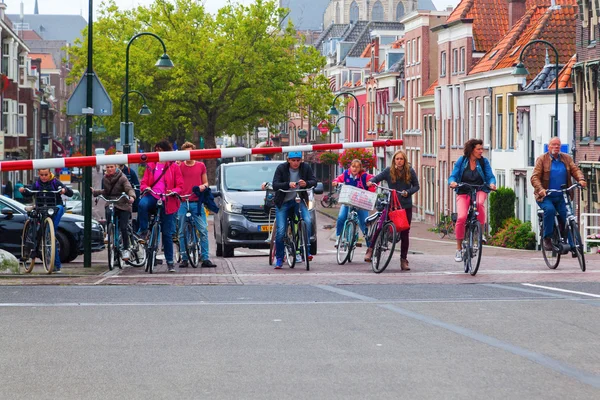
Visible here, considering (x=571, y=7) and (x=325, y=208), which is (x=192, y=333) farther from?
(x=325, y=208)

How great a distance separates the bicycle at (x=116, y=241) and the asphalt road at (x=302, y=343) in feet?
11.5

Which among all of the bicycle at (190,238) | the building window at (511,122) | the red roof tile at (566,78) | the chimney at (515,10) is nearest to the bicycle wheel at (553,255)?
the bicycle at (190,238)

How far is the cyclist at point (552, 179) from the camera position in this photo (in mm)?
15672

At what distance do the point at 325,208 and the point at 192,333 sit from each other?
68.8m

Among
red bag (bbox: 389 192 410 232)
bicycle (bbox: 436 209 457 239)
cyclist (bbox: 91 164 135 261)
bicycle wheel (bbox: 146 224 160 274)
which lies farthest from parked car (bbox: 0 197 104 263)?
bicycle (bbox: 436 209 457 239)

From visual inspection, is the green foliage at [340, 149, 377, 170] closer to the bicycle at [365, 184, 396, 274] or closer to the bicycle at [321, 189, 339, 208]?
the bicycle at [321, 189, 339, 208]

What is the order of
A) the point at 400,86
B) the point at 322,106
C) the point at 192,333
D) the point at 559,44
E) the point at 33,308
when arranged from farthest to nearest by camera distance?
the point at 400,86 → the point at 322,106 → the point at 559,44 → the point at 33,308 → the point at 192,333

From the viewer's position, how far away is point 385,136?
79250 millimetres

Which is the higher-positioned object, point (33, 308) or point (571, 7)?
point (571, 7)

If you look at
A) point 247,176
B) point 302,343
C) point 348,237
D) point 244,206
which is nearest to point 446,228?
point 247,176

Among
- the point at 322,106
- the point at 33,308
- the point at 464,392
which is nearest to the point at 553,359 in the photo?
the point at 464,392

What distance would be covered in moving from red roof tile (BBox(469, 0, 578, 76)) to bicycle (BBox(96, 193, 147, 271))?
3554 cm

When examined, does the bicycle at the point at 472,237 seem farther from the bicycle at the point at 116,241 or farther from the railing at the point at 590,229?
the railing at the point at 590,229

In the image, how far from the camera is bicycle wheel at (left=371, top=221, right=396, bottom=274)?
50.6 feet
